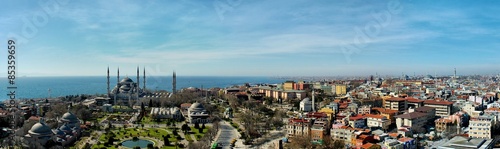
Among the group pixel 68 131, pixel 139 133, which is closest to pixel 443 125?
pixel 139 133

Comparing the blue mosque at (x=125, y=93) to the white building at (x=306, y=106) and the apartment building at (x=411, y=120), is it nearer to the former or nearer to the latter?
the white building at (x=306, y=106)

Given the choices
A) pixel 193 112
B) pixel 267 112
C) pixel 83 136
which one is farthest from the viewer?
pixel 267 112

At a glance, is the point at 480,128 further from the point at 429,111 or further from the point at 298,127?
the point at 298,127

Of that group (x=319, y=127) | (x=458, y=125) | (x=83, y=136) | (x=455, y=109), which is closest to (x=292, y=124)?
(x=319, y=127)

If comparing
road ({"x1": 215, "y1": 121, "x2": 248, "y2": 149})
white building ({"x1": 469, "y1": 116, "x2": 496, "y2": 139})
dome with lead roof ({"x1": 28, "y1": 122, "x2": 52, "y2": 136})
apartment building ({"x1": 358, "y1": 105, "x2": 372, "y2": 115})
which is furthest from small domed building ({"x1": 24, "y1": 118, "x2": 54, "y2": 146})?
white building ({"x1": 469, "y1": 116, "x2": 496, "y2": 139})

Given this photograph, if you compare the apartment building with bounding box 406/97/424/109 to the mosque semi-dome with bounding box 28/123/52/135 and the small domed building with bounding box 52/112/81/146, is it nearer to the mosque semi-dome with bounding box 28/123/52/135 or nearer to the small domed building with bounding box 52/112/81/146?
the small domed building with bounding box 52/112/81/146

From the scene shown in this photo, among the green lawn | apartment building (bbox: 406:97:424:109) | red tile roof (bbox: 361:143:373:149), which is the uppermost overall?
apartment building (bbox: 406:97:424:109)

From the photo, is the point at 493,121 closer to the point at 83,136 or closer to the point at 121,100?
the point at 83,136

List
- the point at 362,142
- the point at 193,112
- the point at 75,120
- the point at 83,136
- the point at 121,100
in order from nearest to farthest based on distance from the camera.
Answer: the point at 362,142 → the point at 83,136 → the point at 75,120 → the point at 193,112 → the point at 121,100
